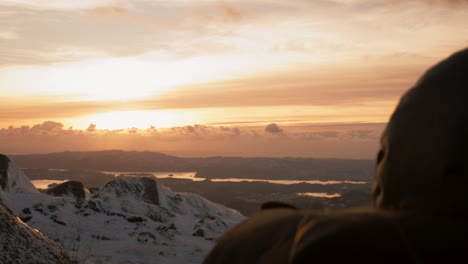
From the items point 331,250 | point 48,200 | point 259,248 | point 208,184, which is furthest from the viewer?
point 208,184

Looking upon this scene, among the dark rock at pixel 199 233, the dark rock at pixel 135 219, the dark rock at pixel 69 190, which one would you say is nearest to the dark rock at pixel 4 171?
the dark rock at pixel 69 190

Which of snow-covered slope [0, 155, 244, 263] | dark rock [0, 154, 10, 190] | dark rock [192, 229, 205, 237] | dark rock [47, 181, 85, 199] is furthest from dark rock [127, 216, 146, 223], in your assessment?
dark rock [47, 181, 85, 199]

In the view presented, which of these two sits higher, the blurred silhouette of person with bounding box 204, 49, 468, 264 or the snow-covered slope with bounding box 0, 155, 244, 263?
the blurred silhouette of person with bounding box 204, 49, 468, 264

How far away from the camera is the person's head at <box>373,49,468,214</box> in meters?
1.01

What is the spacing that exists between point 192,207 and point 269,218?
38.2 metres

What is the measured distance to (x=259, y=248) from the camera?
105 centimetres

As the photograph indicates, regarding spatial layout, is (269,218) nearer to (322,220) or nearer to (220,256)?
(220,256)

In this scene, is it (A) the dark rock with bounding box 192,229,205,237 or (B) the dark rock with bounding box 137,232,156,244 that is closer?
(B) the dark rock with bounding box 137,232,156,244

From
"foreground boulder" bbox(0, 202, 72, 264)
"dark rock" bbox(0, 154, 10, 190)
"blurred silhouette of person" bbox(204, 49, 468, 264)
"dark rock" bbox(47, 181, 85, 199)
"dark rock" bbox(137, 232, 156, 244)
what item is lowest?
"dark rock" bbox(137, 232, 156, 244)

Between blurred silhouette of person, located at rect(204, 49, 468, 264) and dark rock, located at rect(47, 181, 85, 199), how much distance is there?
126 ft

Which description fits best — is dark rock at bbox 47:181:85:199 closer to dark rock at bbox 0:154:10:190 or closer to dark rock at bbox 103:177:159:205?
dark rock at bbox 103:177:159:205

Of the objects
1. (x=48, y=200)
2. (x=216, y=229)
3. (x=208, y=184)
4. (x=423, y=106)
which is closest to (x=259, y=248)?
(x=423, y=106)

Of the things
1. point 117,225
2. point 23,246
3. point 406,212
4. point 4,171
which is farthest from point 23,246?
point 4,171

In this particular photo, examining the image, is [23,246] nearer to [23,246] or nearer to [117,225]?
[23,246]
